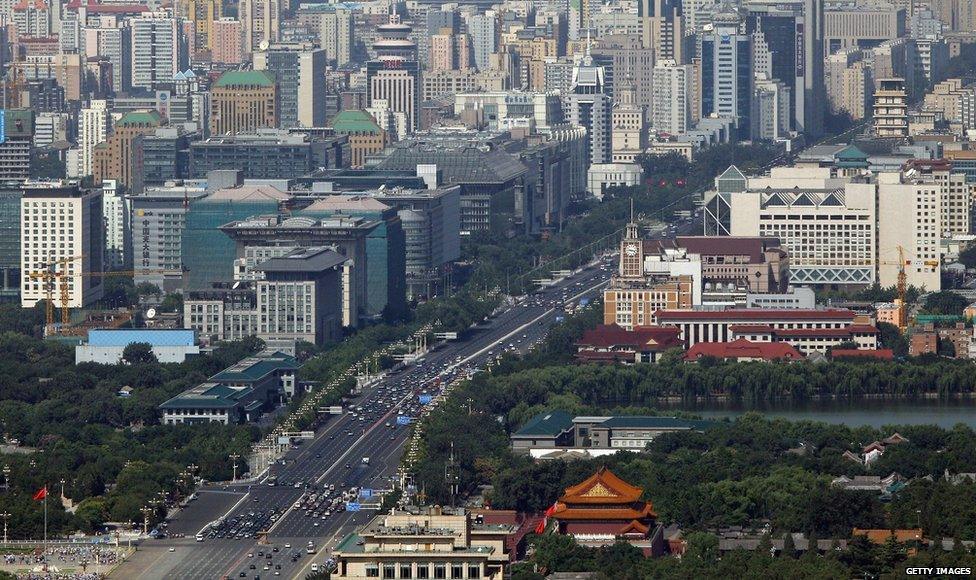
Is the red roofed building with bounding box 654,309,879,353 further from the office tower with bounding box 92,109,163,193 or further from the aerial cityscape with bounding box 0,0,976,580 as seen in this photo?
the office tower with bounding box 92,109,163,193

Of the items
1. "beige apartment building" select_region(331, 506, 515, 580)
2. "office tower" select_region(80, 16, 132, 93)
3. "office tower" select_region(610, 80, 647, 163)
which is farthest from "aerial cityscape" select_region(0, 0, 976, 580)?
"office tower" select_region(80, 16, 132, 93)

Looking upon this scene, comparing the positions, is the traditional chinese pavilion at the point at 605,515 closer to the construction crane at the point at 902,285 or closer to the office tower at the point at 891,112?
the construction crane at the point at 902,285

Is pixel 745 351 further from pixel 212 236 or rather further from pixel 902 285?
pixel 212 236

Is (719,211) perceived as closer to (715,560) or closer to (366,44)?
(715,560)

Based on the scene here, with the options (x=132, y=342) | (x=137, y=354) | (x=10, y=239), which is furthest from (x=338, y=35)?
(x=137, y=354)

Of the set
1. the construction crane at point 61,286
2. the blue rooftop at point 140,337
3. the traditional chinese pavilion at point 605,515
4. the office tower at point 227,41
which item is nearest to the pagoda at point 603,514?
the traditional chinese pavilion at point 605,515
